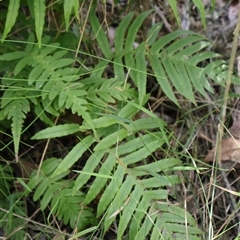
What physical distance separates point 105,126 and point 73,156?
18 centimetres

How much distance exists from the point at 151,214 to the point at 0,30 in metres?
1.12

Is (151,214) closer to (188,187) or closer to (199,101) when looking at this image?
(188,187)

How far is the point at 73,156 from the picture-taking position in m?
1.90

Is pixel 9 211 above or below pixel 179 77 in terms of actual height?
below

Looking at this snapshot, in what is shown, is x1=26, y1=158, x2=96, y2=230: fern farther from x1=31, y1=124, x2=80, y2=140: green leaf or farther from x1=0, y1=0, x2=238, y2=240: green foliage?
x1=31, y1=124, x2=80, y2=140: green leaf

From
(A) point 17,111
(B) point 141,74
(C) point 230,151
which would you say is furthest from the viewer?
(C) point 230,151

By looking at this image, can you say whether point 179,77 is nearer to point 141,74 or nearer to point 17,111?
point 141,74

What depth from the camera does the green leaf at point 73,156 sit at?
186cm

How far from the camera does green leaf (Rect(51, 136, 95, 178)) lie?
6.10ft

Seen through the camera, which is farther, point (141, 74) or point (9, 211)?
point (141, 74)

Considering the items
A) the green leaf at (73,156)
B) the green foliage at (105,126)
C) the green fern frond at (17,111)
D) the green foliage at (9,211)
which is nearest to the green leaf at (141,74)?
the green foliage at (105,126)

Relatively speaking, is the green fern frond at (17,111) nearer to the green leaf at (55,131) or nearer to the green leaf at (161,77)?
the green leaf at (55,131)

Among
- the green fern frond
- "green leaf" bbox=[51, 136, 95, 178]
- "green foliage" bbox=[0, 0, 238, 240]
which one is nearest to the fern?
"green foliage" bbox=[0, 0, 238, 240]

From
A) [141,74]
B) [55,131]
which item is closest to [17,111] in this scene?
[55,131]
